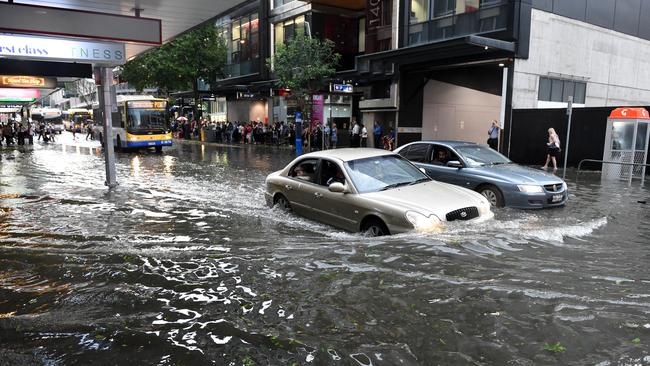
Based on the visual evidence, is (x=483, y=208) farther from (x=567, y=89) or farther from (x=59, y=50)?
(x=567, y=89)

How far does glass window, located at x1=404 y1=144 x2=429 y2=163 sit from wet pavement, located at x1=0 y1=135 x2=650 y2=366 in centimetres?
259

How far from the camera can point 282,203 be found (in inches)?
362

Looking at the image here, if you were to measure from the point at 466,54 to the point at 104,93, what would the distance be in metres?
14.8

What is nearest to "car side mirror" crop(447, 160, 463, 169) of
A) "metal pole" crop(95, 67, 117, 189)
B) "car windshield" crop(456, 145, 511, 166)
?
"car windshield" crop(456, 145, 511, 166)

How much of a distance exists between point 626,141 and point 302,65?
16.3 metres

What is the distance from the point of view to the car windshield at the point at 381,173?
7605 millimetres

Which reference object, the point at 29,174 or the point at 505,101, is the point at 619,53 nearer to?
the point at 505,101

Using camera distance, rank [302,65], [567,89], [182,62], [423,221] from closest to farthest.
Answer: [423,221], [567,89], [302,65], [182,62]

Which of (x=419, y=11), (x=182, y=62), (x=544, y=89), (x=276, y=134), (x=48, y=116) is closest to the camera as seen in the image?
(x=544, y=89)

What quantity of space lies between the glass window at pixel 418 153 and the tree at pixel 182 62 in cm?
3002

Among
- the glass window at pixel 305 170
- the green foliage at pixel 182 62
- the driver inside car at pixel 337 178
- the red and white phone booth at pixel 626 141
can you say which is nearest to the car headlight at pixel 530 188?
the driver inside car at pixel 337 178

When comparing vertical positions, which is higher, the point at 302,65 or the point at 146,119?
the point at 302,65

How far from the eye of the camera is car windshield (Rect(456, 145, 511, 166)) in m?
10.4

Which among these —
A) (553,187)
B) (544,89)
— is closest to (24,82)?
(553,187)
